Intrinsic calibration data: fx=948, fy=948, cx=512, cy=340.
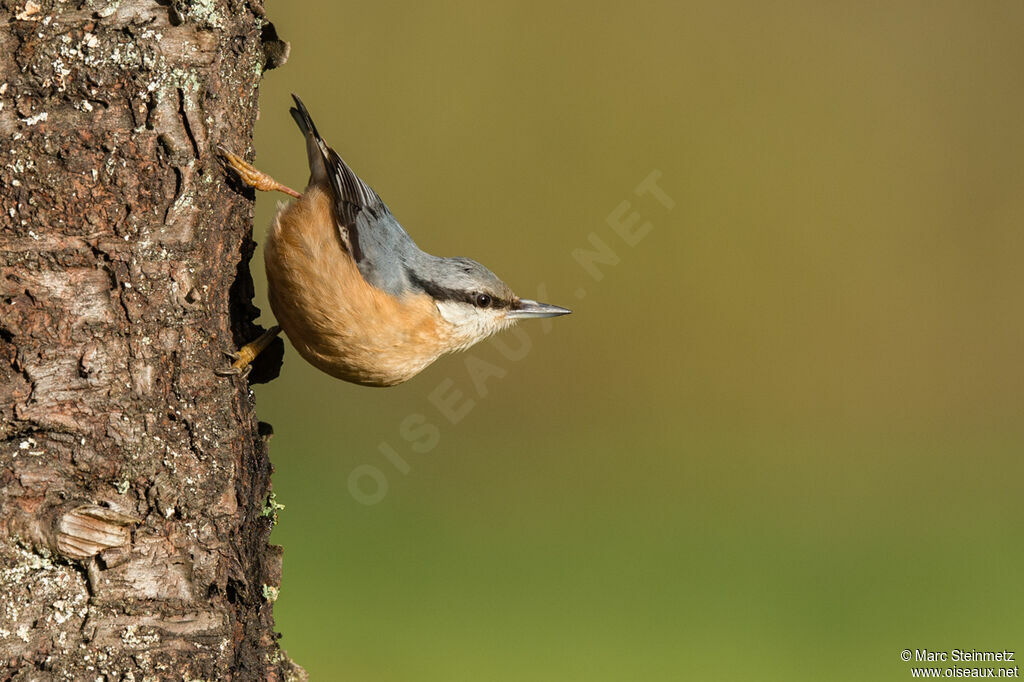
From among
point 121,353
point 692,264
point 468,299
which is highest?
point 692,264

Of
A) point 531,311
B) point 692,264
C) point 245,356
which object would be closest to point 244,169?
point 245,356

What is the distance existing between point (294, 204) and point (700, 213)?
3.85 metres

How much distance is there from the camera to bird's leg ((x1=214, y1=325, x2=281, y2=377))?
97.0 inches

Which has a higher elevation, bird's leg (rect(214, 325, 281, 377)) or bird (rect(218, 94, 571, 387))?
bird (rect(218, 94, 571, 387))

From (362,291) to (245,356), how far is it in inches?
25.7

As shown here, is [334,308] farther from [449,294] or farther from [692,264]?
[692,264]

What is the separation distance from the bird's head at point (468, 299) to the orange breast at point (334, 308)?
6cm

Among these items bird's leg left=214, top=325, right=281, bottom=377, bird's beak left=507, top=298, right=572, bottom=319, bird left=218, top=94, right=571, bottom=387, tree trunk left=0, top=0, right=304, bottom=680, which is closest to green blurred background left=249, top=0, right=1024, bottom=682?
bird's beak left=507, top=298, right=572, bottom=319

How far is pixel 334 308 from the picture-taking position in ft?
9.99

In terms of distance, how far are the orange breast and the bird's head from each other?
57 millimetres

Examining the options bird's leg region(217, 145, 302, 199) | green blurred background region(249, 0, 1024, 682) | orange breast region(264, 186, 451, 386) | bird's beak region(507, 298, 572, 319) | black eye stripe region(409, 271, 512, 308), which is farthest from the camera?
green blurred background region(249, 0, 1024, 682)

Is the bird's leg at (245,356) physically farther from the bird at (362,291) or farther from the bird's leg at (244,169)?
the bird's leg at (244,169)

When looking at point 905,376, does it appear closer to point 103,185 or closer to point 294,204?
point 294,204

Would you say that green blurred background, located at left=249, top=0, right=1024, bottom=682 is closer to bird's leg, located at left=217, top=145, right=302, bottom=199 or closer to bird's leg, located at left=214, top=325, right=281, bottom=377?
bird's leg, located at left=214, top=325, right=281, bottom=377
